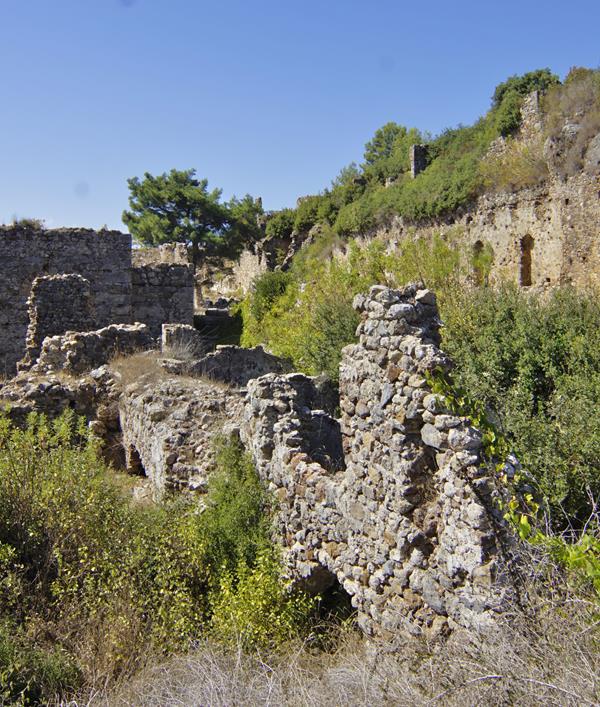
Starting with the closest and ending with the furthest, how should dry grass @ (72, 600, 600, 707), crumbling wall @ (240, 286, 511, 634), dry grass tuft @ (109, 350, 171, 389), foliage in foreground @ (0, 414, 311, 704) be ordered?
dry grass @ (72, 600, 600, 707)
crumbling wall @ (240, 286, 511, 634)
foliage in foreground @ (0, 414, 311, 704)
dry grass tuft @ (109, 350, 171, 389)

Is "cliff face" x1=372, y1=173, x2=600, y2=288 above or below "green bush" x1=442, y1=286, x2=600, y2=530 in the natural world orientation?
above

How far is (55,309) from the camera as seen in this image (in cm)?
1545

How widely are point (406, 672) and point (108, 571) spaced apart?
3.27 m

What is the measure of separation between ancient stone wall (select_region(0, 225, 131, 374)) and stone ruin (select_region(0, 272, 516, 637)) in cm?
1023

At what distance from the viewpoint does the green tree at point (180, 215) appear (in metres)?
40.5

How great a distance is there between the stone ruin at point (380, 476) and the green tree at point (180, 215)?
32.5 metres

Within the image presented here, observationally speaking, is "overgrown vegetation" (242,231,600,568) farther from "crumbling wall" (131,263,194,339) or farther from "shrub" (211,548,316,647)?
"crumbling wall" (131,263,194,339)

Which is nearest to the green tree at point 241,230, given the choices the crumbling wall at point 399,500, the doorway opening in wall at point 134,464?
the doorway opening in wall at point 134,464

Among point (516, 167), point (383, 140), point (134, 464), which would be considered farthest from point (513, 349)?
point (383, 140)

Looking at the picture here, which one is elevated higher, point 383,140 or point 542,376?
point 383,140

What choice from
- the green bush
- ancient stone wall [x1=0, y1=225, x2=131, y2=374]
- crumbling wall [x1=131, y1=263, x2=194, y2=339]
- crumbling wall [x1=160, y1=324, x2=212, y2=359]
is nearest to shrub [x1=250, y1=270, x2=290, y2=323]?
crumbling wall [x1=131, y1=263, x2=194, y2=339]

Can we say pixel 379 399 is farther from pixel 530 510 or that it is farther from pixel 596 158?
pixel 596 158

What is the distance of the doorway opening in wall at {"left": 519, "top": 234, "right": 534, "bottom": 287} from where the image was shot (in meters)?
20.8

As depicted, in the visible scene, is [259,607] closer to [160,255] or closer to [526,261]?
[526,261]
